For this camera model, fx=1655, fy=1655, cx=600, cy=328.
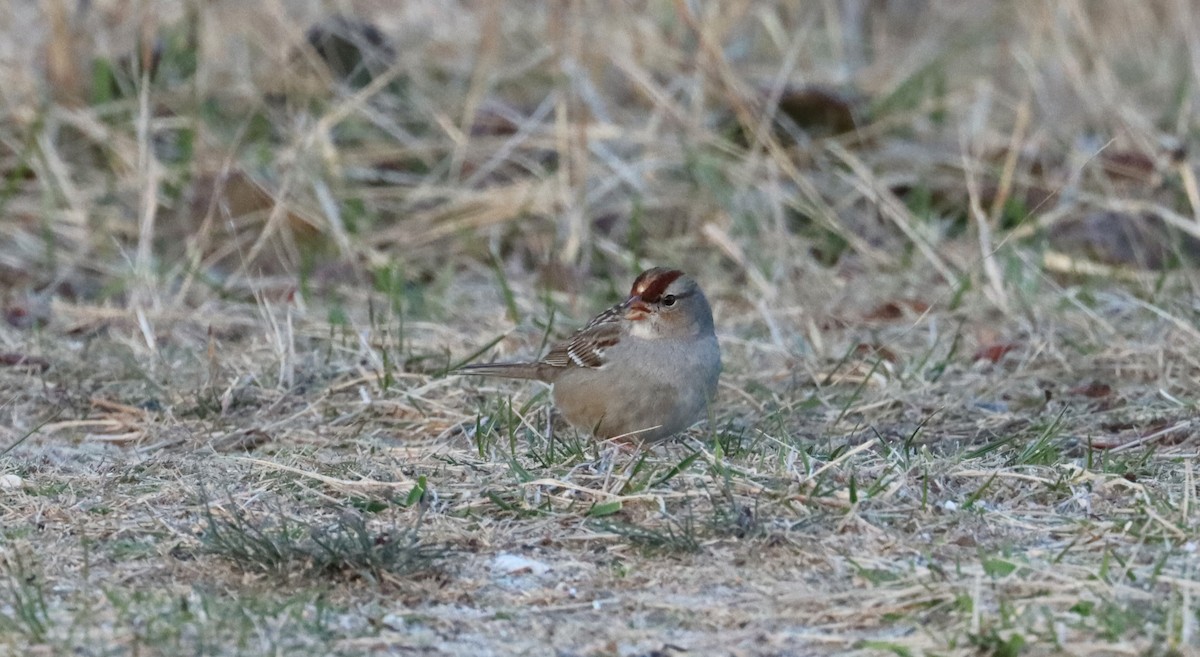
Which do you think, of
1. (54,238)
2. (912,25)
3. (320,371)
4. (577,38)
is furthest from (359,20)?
(912,25)

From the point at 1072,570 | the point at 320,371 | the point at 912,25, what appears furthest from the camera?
the point at 912,25

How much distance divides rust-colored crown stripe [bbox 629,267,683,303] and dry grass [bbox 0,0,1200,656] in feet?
1.35

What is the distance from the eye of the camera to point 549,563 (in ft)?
10.7

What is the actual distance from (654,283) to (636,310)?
97 millimetres

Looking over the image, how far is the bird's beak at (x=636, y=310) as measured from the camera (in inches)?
170

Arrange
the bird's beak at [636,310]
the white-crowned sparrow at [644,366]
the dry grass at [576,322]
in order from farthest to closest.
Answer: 1. the bird's beak at [636,310]
2. the white-crowned sparrow at [644,366]
3. the dry grass at [576,322]

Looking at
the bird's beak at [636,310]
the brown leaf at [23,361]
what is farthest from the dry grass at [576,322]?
the bird's beak at [636,310]

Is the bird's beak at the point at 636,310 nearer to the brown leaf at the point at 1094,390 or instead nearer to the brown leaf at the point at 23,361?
the brown leaf at the point at 1094,390

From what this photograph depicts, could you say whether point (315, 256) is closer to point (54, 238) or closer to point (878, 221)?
point (54, 238)

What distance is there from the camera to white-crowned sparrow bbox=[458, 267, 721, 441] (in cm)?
412

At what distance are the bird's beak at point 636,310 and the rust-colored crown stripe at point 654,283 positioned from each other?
19 millimetres

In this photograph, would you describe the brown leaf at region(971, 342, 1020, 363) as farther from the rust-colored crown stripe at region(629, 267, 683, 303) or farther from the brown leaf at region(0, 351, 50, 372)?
the brown leaf at region(0, 351, 50, 372)

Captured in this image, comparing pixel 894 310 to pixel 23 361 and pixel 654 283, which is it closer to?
pixel 654 283

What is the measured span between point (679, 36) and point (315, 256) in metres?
2.33
